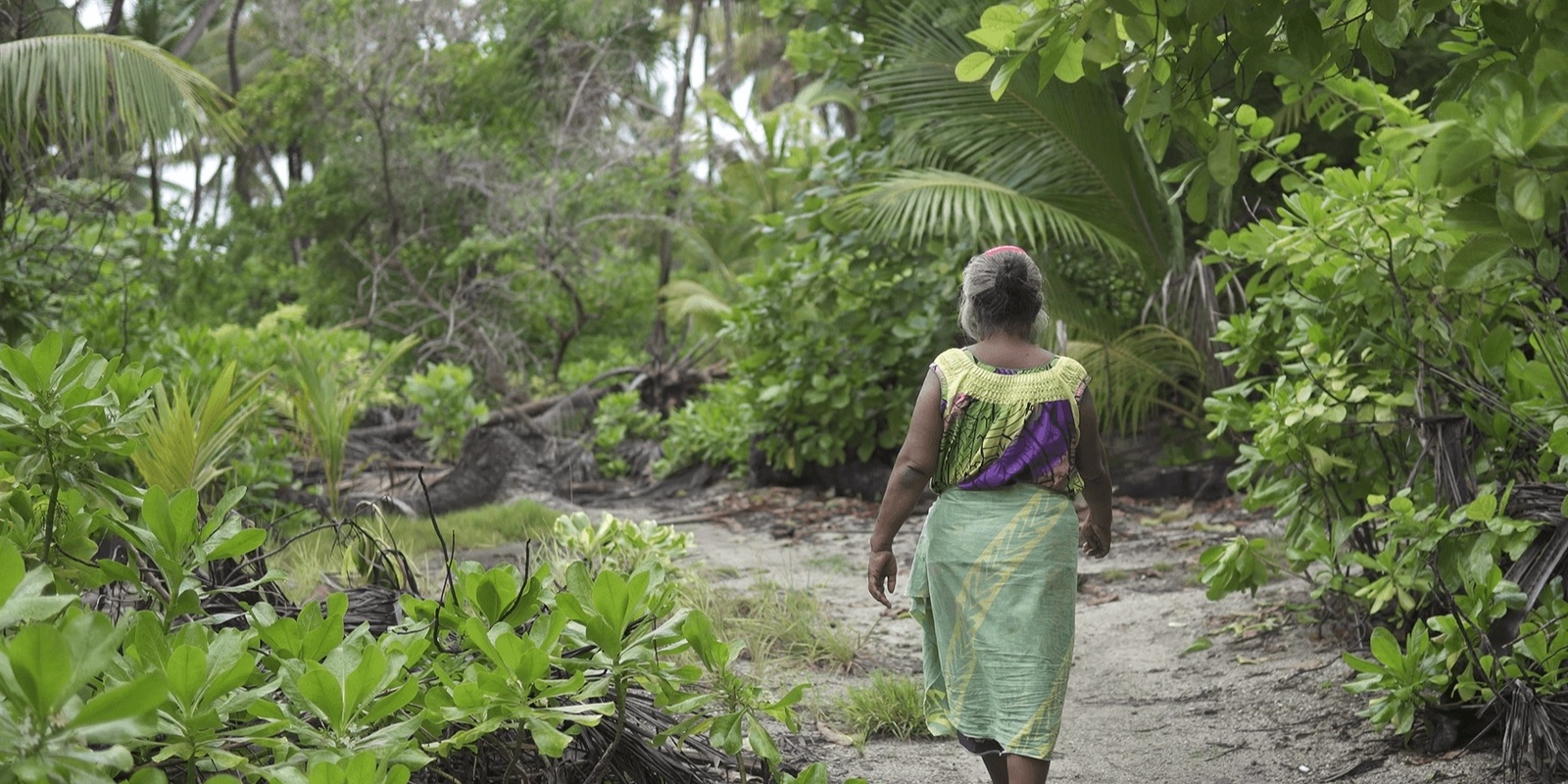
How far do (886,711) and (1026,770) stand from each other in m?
0.93

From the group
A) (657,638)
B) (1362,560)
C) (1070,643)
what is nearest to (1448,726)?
(1362,560)

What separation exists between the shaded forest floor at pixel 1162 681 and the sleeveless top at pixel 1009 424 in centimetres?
96

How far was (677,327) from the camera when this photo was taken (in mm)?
16609

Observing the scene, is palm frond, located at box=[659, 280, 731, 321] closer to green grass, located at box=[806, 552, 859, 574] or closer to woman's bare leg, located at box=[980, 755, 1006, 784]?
green grass, located at box=[806, 552, 859, 574]

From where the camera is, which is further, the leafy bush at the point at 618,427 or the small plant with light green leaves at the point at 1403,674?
the leafy bush at the point at 618,427

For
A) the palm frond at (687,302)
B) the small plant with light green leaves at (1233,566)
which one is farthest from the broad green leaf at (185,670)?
the palm frond at (687,302)

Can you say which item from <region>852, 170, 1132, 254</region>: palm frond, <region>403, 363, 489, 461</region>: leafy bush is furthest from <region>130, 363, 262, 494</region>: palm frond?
<region>403, 363, 489, 461</region>: leafy bush

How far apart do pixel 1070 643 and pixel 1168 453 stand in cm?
564

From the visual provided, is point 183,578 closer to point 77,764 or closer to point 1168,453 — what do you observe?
point 77,764

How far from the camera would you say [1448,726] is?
10.6ft

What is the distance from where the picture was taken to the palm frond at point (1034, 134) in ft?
25.1

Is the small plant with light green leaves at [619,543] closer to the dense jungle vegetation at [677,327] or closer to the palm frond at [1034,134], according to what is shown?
the dense jungle vegetation at [677,327]

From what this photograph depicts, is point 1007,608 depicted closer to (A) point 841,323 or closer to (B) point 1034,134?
(B) point 1034,134

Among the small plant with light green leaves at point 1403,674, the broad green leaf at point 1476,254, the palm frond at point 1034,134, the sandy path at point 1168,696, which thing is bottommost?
the sandy path at point 1168,696
